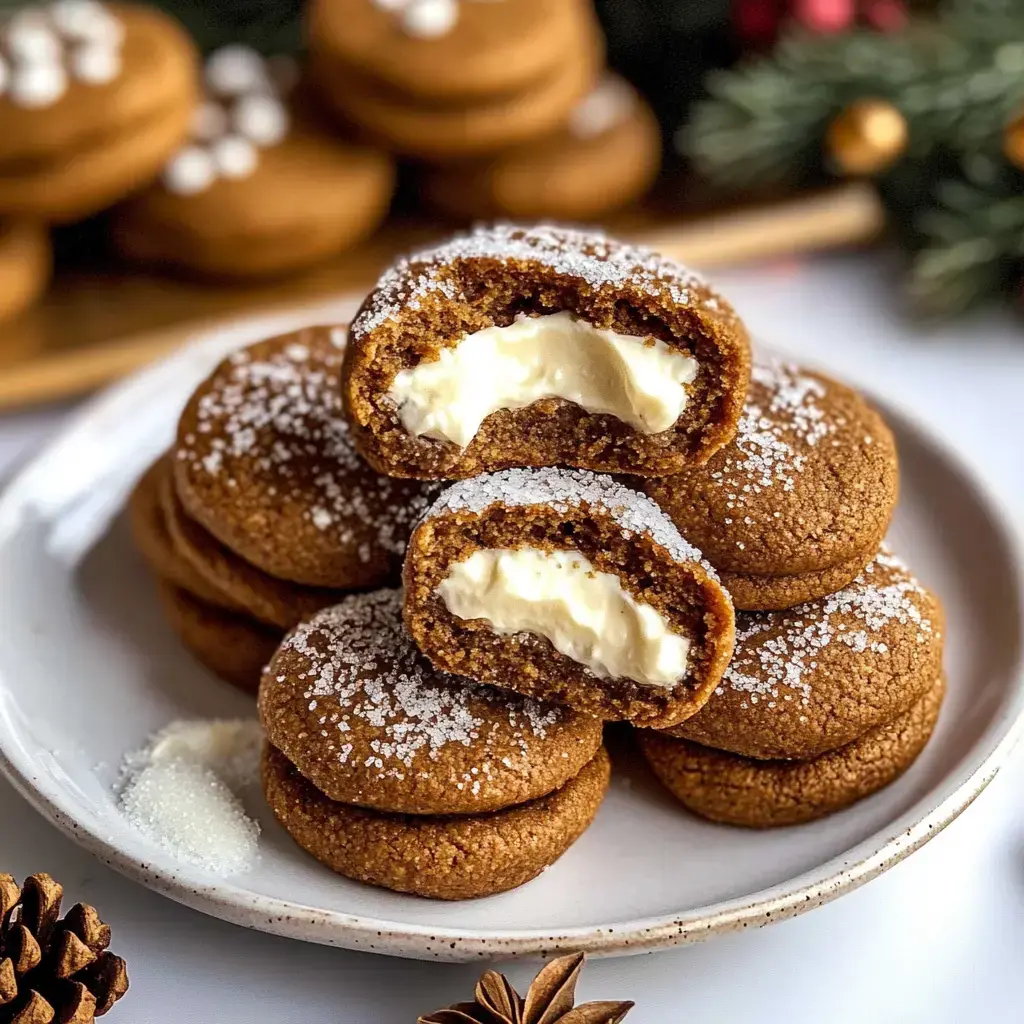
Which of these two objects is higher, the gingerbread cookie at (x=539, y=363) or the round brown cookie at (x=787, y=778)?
the gingerbread cookie at (x=539, y=363)

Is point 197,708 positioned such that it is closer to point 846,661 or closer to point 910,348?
point 846,661

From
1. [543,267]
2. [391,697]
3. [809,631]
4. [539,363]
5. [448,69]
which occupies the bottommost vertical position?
[391,697]

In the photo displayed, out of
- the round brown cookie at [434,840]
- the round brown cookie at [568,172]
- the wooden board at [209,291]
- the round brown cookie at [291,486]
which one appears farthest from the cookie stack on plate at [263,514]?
the round brown cookie at [568,172]

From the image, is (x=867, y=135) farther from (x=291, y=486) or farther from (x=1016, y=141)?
(x=291, y=486)

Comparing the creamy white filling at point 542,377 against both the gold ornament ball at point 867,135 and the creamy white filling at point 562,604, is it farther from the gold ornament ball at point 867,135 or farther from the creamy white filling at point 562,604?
the gold ornament ball at point 867,135

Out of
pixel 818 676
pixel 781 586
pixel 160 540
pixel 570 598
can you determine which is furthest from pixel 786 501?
pixel 160 540
